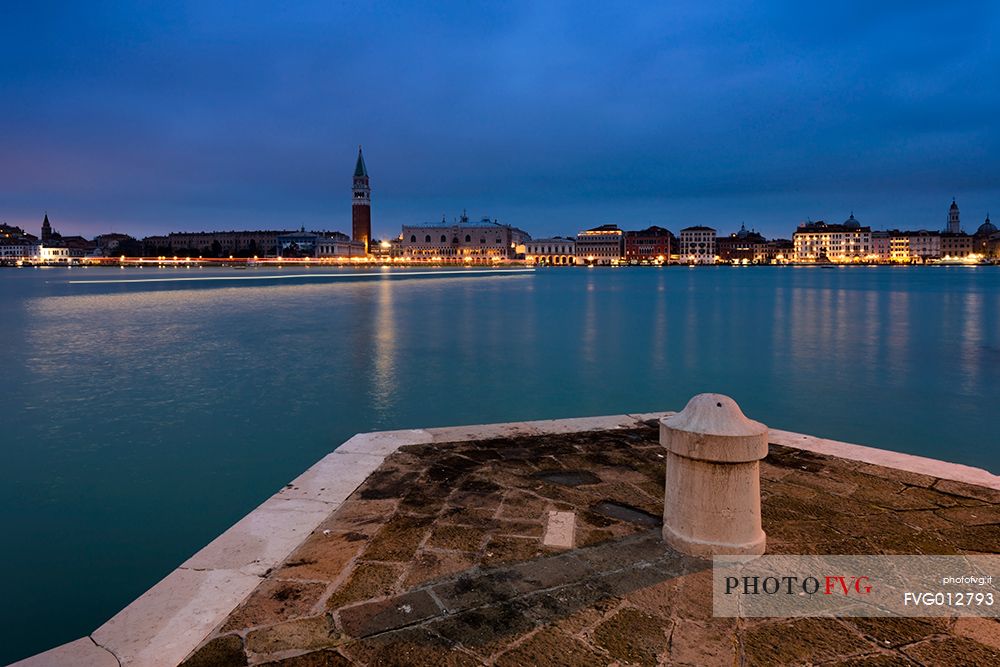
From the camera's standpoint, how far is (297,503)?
4164 mm

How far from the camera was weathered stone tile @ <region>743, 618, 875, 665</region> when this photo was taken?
2.49m

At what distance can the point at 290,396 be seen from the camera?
10.5 meters

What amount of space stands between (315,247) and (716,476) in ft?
494

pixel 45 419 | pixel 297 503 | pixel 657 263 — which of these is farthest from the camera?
pixel 657 263

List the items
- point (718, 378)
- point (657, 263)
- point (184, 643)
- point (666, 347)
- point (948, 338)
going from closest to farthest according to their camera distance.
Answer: point (184, 643) < point (718, 378) < point (666, 347) < point (948, 338) < point (657, 263)

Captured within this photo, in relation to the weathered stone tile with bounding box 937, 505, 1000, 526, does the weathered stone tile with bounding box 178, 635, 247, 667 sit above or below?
below

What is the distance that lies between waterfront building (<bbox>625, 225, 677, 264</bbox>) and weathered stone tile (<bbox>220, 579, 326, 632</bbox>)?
163087 mm

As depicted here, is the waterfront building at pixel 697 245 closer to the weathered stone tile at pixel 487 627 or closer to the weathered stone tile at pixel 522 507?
the weathered stone tile at pixel 522 507

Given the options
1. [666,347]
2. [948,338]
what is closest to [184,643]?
[666,347]

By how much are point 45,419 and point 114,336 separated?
1141cm

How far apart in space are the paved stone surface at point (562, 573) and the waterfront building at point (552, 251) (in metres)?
159

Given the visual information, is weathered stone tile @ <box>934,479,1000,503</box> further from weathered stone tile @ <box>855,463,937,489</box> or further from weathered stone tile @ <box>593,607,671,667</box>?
weathered stone tile @ <box>593,607,671,667</box>

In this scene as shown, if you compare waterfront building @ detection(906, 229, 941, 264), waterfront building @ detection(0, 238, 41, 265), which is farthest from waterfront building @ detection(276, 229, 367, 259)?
waterfront building @ detection(906, 229, 941, 264)

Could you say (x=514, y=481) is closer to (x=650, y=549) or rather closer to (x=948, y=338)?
(x=650, y=549)
